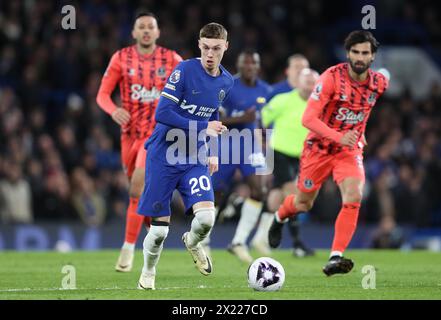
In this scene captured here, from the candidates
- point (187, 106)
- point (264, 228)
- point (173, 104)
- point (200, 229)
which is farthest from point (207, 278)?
point (264, 228)

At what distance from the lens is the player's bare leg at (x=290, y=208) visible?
11016mm

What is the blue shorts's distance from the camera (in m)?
8.88

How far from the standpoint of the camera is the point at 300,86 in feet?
45.6

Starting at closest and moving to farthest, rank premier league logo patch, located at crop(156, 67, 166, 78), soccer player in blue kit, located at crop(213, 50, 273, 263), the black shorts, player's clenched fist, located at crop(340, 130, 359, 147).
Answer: player's clenched fist, located at crop(340, 130, 359, 147) < premier league logo patch, located at crop(156, 67, 166, 78) < soccer player in blue kit, located at crop(213, 50, 273, 263) < the black shorts

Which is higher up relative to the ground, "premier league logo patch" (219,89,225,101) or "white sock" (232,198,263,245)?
"premier league logo patch" (219,89,225,101)

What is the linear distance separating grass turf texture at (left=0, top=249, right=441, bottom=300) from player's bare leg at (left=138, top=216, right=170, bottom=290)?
130mm

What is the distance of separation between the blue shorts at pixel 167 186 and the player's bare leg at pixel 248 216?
392cm

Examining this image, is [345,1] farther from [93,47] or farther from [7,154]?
[7,154]

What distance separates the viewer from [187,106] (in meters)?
9.03

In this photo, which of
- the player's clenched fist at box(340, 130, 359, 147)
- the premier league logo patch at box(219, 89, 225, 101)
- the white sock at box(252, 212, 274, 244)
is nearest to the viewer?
the premier league logo patch at box(219, 89, 225, 101)

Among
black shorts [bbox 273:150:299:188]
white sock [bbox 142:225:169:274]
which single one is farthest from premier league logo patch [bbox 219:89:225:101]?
black shorts [bbox 273:150:299:188]

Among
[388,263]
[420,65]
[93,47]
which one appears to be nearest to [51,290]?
[388,263]

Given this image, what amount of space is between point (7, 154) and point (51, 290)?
8561 millimetres

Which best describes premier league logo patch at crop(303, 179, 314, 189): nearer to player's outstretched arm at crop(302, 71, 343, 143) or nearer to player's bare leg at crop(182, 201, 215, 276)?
player's outstretched arm at crop(302, 71, 343, 143)
